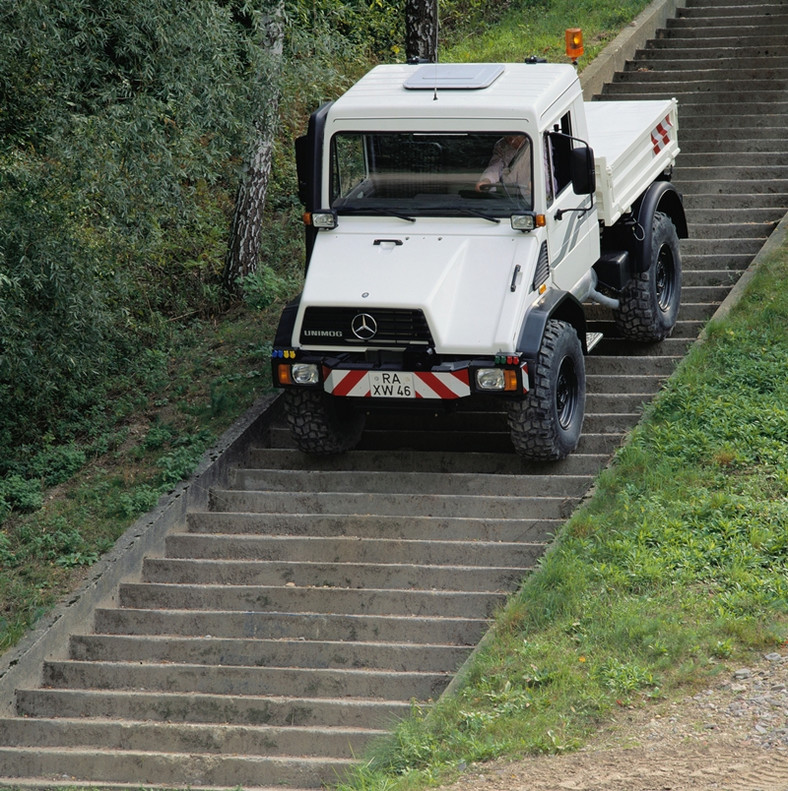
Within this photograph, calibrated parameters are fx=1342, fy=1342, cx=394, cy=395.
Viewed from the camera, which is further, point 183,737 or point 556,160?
point 556,160

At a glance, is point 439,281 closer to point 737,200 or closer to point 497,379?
point 497,379

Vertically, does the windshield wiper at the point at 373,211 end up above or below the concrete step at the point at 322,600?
above

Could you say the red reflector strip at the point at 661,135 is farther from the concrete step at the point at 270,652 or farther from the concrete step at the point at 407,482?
the concrete step at the point at 270,652

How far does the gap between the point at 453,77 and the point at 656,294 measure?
2.88 metres

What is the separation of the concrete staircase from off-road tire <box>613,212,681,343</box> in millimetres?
249

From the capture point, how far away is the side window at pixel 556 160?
1038 centimetres

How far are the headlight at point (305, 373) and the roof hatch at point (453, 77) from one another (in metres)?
2.38

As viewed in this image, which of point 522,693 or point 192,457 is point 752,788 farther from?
point 192,457

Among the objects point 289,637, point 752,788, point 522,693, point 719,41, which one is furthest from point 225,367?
point 719,41

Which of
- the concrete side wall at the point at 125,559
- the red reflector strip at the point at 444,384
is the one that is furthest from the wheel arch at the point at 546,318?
the concrete side wall at the point at 125,559

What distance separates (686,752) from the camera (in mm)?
7102

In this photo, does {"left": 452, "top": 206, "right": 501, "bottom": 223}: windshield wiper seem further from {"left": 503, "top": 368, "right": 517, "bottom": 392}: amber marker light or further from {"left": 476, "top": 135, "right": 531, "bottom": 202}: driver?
{"left": 503, "top": 368, "right": 517, "bottom": 392}: amber marker light

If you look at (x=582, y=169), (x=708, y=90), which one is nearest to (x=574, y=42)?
(x=708, y=90)

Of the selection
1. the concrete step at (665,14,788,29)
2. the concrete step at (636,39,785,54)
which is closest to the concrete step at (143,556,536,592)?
the concrete step at (636,39,785,54)
